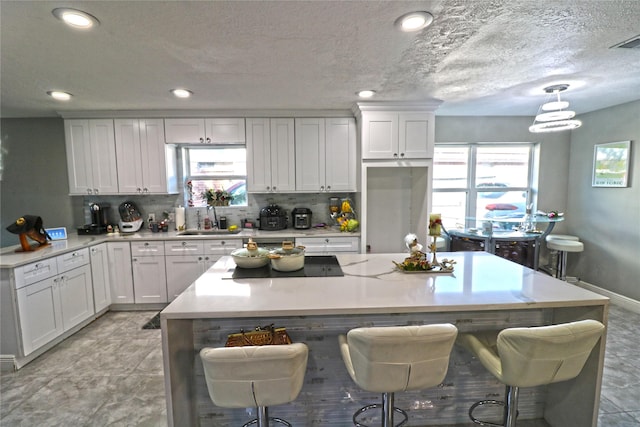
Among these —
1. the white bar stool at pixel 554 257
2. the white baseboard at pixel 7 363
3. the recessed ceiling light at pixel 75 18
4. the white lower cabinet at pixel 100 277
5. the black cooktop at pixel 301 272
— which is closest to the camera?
the recessed ceiling light at pixel 75 18

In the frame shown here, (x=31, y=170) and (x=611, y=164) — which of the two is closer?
(x=611, y=164)

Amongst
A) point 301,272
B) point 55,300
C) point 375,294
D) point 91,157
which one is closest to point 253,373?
point 375,294

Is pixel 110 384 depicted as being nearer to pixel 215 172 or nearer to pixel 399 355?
pixel 399 355

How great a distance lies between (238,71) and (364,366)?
2261mm

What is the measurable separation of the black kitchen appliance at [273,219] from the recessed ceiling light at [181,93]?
1.56 m

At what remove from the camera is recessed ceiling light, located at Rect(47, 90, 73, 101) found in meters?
2.86

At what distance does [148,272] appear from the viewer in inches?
142

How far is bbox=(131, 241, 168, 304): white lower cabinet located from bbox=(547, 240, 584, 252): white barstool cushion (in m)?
5.03

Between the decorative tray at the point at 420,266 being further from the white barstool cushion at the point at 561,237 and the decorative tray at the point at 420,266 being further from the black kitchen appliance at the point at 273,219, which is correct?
the white barstool cushion at the point at 561,237

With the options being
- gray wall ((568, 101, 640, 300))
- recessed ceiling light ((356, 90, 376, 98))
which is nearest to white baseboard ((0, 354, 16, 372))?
recessed ceiling light ((356, 90, 376, 98))

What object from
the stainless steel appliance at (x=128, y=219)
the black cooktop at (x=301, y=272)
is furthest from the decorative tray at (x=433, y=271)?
the stainless steel appliance at (x=128, y=219)

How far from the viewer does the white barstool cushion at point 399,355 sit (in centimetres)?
121

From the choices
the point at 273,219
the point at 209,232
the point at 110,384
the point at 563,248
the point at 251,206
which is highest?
the point at 251,206

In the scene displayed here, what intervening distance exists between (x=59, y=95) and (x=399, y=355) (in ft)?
12.3
